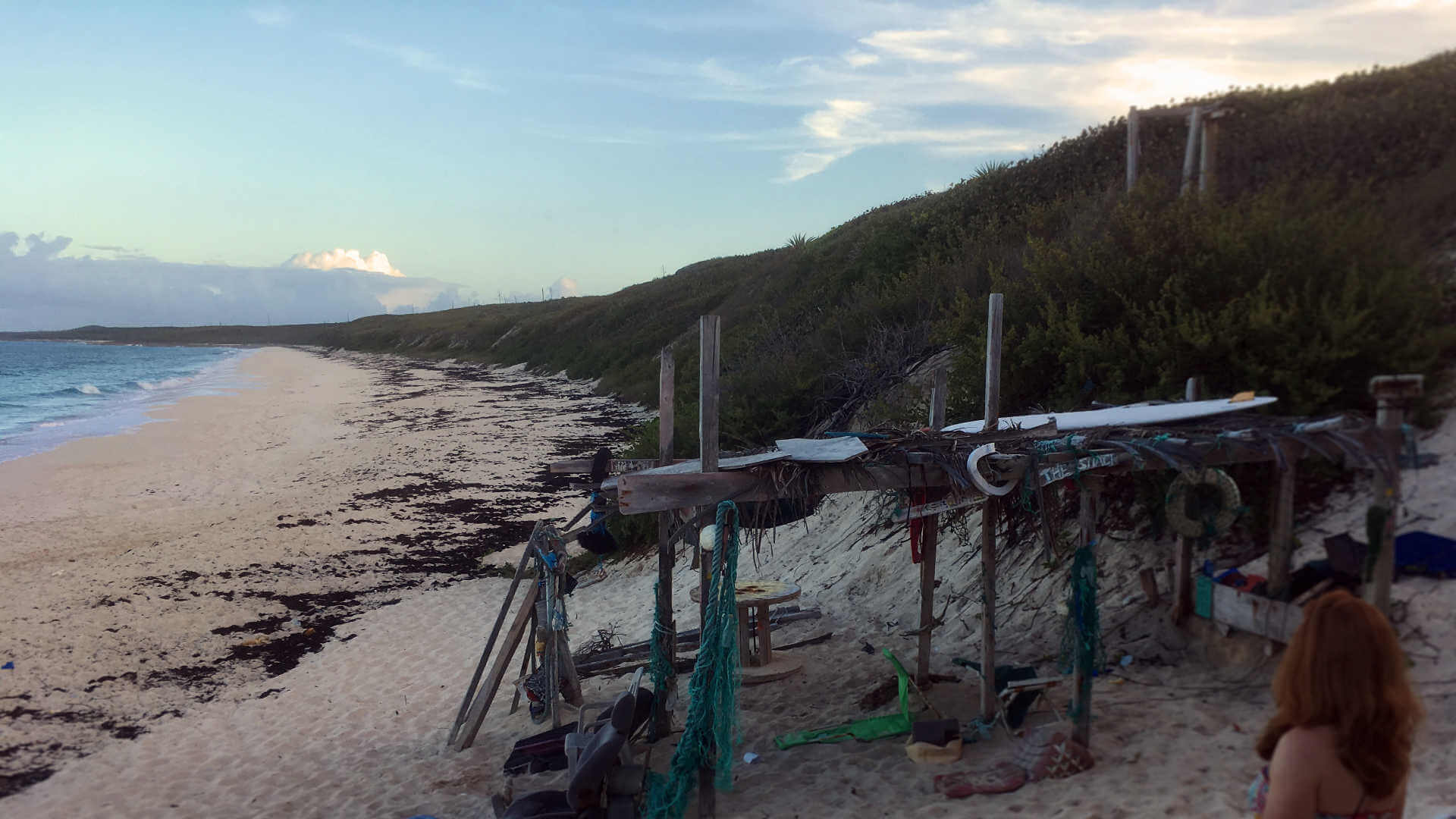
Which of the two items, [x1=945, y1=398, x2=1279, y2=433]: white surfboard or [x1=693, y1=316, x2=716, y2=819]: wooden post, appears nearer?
[x1=693, y1=316, x2=716, y2=819]: wooden post

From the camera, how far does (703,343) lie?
20.3 feet

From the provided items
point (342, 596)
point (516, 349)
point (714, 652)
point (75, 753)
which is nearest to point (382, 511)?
point (342, 596)

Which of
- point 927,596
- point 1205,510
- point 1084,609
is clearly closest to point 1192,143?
point 927,596

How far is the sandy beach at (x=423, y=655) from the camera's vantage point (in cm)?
609

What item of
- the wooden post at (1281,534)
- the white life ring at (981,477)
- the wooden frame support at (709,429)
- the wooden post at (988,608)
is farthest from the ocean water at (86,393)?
the wooden post at (1281,534)

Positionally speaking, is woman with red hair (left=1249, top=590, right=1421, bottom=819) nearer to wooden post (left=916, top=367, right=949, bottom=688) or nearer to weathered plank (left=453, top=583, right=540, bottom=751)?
wooden post (left=916, top=367, right=949, bottom=688)

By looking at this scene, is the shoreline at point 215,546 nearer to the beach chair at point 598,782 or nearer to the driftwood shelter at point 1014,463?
the beach chair at point 598,782

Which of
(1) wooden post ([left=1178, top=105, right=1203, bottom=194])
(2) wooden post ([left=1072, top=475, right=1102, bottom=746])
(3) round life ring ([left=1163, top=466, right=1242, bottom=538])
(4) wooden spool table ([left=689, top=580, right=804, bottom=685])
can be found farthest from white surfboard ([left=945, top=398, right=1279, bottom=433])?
(1) wooden post ([left=1178, top=105, right=1203, bottom=194])

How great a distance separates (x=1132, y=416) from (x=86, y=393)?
63.5 m

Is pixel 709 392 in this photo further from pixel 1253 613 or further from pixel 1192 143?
pixel 1192 143

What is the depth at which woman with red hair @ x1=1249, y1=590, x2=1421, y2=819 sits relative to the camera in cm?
259

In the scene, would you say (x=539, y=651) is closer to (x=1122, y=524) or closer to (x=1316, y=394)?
(x=1122, y=524)

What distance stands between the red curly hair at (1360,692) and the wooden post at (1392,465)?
2.66 metres

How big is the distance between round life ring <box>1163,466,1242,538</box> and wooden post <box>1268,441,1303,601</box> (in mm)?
328
